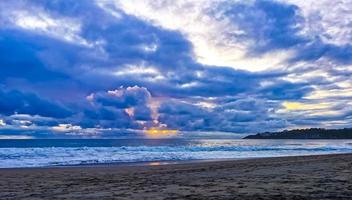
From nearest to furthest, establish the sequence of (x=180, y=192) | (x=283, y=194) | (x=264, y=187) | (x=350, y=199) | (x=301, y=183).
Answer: (x=350, y=199), (x=283, y=194), (x=180, y=192), (x=264, y=187), (x=301, y=183)

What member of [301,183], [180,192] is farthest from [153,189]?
[301,183]

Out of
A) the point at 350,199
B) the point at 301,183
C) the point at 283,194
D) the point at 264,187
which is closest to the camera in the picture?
the point at 350,199

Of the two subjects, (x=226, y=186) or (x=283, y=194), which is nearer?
(x=283, y=194)

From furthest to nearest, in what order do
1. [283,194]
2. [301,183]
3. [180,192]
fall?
[301,183] → [180,192] → [283,194]

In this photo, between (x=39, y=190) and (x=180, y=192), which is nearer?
(x=180, y=192)

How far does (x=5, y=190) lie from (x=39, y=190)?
4.31 feet

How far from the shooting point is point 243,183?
47.5 ft

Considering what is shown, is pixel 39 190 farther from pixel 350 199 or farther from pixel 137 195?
pixel 350 199

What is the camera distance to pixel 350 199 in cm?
1027

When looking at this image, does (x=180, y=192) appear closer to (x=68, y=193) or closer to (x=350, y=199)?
(x=68, y=193)

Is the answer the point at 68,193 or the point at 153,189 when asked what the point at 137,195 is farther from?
the point at 68,193

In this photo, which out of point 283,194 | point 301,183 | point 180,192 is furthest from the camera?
point 301,183

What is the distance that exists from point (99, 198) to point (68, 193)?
1.84 m

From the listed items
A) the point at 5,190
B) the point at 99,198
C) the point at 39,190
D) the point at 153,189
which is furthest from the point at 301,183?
the point at 5,190
